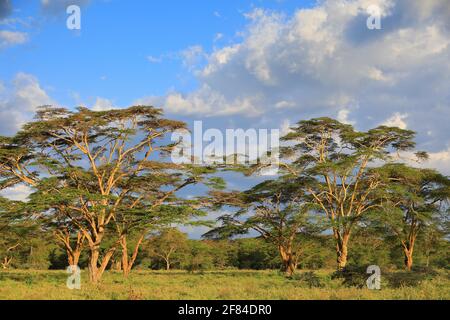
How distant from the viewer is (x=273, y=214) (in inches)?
1399

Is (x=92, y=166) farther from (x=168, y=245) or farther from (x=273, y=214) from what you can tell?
(x=168, y=245)

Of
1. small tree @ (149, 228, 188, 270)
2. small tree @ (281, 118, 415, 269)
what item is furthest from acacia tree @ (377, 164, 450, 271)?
small tree @ (149, 228, 188, 270)

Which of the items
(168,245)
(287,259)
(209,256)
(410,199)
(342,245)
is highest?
(410,199)

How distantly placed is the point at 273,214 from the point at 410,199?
9772 mm

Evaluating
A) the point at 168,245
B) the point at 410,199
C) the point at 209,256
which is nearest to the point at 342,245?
the point at 410,199

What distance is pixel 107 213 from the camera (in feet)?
86.7

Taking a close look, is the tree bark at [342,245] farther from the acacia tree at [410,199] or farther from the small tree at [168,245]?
the small tree at [168,245]

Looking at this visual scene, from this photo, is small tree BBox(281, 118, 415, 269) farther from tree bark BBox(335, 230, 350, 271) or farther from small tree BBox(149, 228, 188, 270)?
small tree BBox(149, 228, 188, 270)

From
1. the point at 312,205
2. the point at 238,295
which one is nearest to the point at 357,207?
the point at 312,205

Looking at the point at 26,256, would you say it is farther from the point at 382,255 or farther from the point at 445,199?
the point at 445,199

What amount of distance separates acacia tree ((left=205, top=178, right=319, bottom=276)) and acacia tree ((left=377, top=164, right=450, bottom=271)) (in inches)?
215

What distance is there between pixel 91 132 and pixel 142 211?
5524 millimetres

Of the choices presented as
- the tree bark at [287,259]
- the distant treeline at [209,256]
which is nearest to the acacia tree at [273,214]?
the tree bark at [287,259]

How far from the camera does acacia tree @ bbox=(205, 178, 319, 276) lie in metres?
33.8
